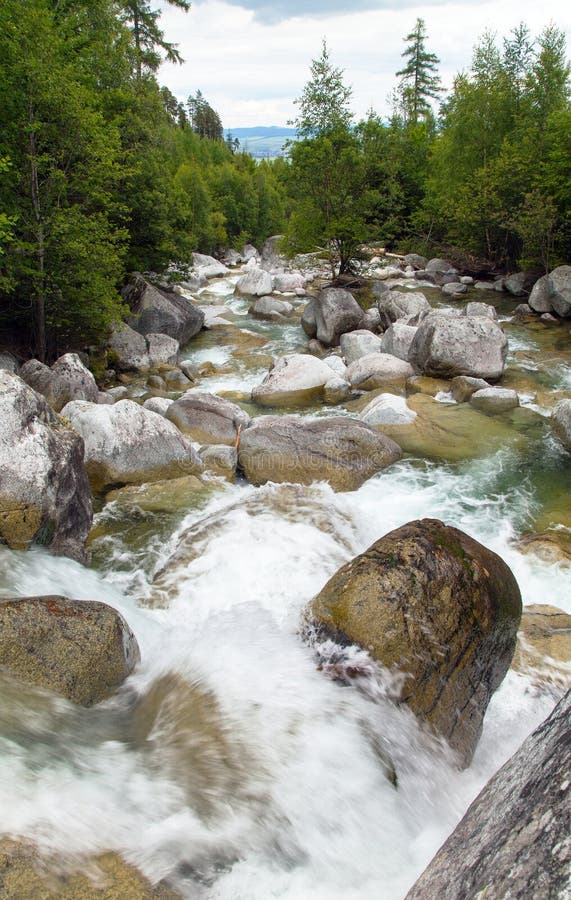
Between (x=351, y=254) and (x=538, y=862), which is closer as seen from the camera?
(x=538, y=862)

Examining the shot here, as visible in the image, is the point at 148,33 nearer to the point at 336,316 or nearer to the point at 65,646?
the point at 336,316

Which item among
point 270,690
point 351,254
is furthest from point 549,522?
point 351,254

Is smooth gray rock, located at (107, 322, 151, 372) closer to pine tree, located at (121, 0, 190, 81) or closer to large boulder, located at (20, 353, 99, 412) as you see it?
large boulder, located at (20, 353, 99, 412)

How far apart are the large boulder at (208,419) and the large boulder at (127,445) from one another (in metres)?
1.37

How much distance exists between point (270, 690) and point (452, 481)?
6.39 metres

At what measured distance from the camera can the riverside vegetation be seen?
3158 mm

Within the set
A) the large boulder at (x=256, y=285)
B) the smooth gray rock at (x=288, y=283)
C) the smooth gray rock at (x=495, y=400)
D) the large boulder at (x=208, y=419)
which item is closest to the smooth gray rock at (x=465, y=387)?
the smooth gray rock at (x=495, y=400)

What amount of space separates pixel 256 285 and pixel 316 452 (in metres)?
21.7

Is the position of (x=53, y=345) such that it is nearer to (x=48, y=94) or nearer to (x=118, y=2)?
(x=48, y=94)

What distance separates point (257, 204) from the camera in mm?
51219

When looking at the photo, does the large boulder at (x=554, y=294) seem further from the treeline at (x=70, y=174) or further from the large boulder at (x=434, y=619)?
the large boulder at (x=434, y=619)

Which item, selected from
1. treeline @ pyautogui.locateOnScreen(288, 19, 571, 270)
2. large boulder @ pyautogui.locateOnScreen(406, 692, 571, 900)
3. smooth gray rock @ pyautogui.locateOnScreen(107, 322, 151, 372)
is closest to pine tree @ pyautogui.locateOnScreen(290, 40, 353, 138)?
treeline @ pyautogui.locateOnScreen(288, 19, 571, 270)

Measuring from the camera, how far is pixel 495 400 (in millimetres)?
13094

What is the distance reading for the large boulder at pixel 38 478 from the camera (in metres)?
6.36
